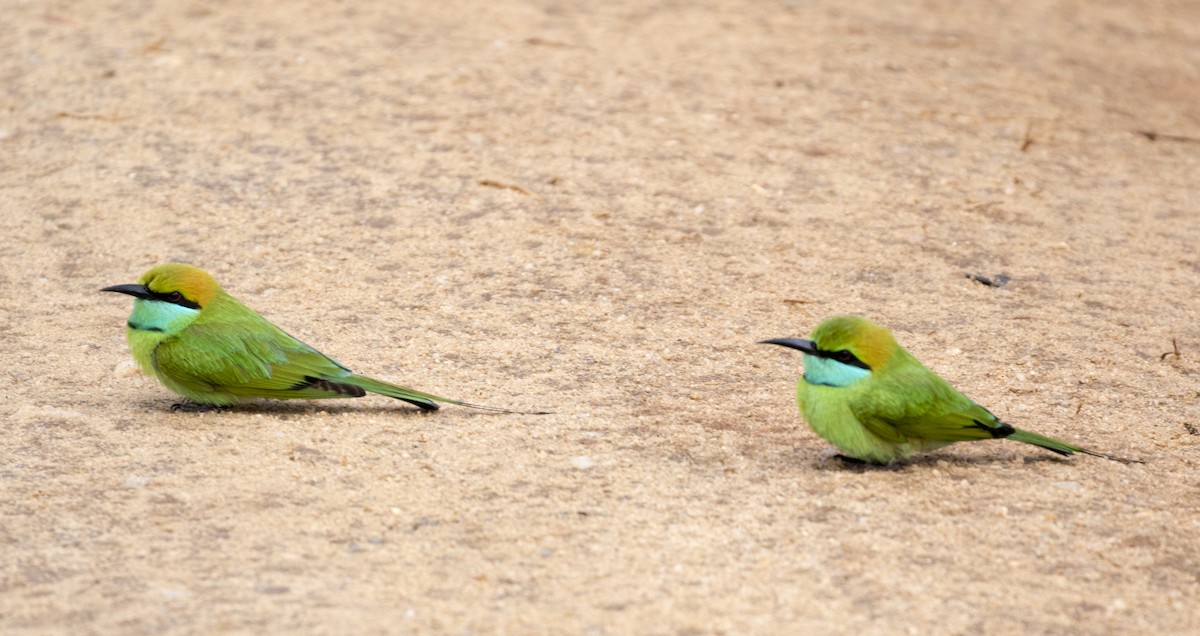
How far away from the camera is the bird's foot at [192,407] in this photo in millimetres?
4250

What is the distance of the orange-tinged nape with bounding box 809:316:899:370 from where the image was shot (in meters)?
3.85

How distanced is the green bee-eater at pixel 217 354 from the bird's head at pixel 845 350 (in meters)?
1.03

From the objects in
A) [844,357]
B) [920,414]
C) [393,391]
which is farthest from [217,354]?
[920,414]

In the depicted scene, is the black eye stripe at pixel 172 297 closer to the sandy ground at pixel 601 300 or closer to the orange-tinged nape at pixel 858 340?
the sandy ground at pixel 601 300

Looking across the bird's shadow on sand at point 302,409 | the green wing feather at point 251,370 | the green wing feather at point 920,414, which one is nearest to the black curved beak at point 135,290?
the green wing feather at point 251,370

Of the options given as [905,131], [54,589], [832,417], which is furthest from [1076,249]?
[54,589]

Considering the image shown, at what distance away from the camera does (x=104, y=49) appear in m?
7.43

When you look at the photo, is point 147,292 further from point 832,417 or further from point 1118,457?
point 1118,457

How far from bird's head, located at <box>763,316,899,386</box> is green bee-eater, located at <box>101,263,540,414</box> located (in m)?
1.03

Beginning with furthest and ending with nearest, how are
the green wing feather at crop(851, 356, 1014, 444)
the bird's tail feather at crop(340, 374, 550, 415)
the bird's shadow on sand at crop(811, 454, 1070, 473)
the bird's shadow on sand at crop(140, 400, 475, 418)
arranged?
the bird's shadow on sand at crop(140, 400, 475, 418)
the bird's tail feather at crop(340, 374, 550, 415)
the bird's shadow on sand at crop(811, 454, 1070, 473)
the green wing feather at crop(851, 356, 1014, 444)

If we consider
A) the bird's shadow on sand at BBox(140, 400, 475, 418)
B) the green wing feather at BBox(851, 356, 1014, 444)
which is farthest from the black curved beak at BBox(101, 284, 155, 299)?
the green wing feather at BBox(851, 356, 1014, 444)

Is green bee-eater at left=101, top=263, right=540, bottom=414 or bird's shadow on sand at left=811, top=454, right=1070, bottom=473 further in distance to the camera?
green bee-eater at left=101, top=263, right=540, bottom=414

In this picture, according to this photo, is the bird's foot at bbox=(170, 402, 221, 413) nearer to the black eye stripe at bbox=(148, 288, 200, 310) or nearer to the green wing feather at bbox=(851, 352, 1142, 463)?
the black eye stripe at bbox=(148, 288, 200, 310)

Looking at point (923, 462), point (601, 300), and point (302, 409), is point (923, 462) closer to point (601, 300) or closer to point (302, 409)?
point (601, 300)
